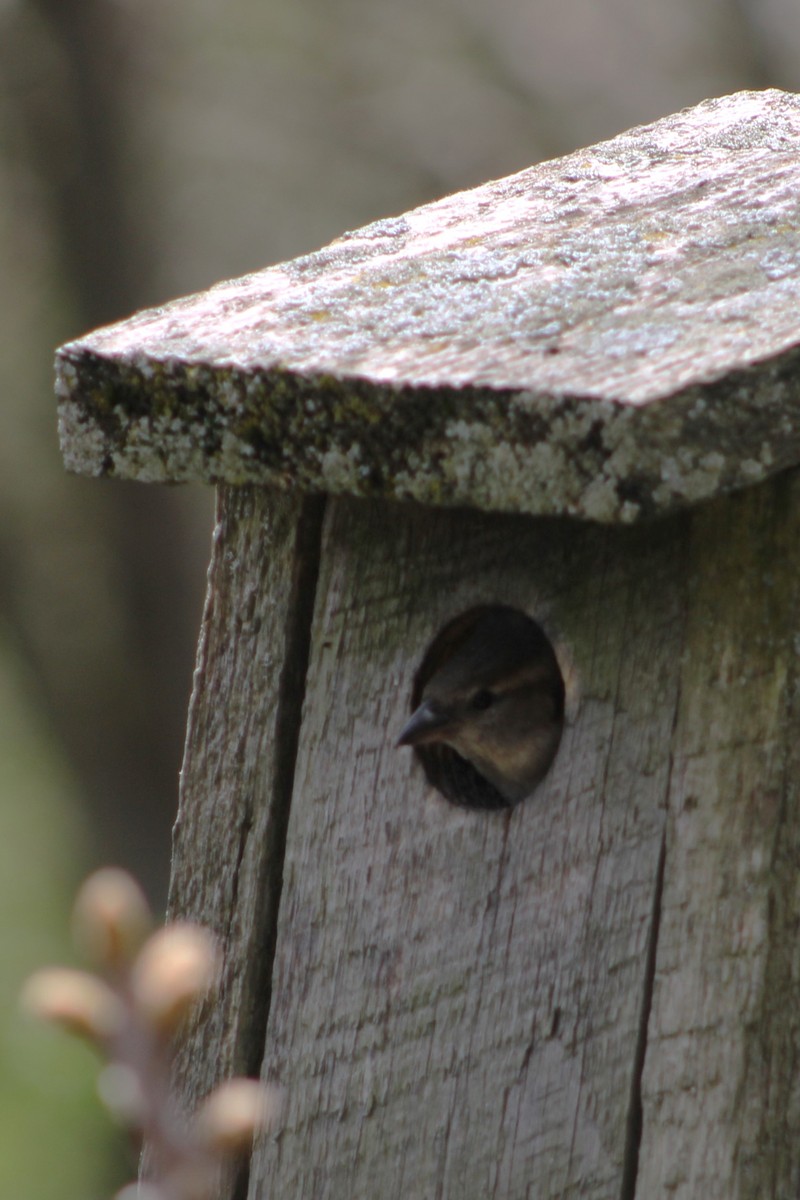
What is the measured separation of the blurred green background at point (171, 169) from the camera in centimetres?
553

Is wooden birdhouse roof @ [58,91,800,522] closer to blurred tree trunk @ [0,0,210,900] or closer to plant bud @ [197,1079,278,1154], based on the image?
plant bud @ [197,1079,278,1154]

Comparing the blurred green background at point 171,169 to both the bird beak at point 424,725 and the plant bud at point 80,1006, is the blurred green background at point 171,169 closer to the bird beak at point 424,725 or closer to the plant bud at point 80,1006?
the bird beak at point 424,725

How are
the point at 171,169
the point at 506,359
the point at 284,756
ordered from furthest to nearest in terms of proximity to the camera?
1. the point at 171,169
2. the point at 284,756
3. the point at 506,359

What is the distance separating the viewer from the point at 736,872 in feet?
5.48

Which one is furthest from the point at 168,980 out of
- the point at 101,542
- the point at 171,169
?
the point at 171,169

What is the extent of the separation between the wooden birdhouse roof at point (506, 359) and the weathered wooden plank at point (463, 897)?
25cm

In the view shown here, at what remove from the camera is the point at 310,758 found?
1993 mm

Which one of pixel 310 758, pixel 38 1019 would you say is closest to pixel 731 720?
pixel 310 758

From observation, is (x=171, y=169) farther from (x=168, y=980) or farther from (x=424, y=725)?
(x=168, y=980)

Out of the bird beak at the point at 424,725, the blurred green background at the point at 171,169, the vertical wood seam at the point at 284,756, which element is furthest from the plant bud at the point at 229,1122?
the blurred green background at the point at 171,169

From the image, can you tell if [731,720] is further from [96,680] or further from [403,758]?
[96,680]

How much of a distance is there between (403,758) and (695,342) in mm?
685

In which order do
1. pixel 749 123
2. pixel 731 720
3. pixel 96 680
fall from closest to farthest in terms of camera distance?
pixel 731 720 → pixel 749 123 → pixel 96 680

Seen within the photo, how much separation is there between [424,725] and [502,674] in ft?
0.89
